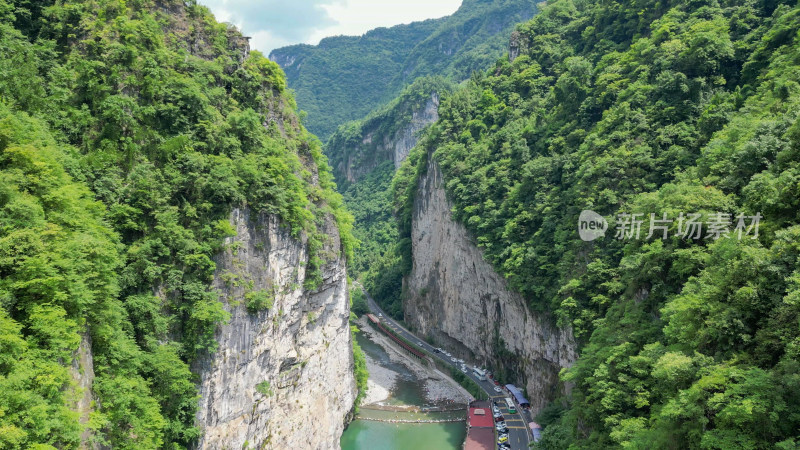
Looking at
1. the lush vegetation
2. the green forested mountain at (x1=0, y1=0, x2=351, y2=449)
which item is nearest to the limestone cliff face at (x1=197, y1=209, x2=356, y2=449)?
the green forested mountain at (x1=0, y1=0, x2=351, y2=449)

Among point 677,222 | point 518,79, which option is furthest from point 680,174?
point 518,79

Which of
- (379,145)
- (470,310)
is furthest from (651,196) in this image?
Result: (379,145)

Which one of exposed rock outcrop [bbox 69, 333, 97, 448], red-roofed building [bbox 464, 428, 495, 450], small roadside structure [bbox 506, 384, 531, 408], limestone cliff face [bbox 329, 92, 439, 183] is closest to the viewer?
exposed rock outcrop [bbox 69, 333, 97, 448]

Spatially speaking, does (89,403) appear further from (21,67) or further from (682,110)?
(682,110)

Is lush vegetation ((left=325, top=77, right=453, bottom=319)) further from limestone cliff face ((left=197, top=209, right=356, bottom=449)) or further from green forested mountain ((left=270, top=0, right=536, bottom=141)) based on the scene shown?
limestone cliff face ((left=197, top=209, right=356, bottom=449))

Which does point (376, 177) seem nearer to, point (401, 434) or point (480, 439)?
point (401, 434)

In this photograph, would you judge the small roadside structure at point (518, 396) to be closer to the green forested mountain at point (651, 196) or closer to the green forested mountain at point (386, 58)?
the green forested mountain at point (651, 196)
